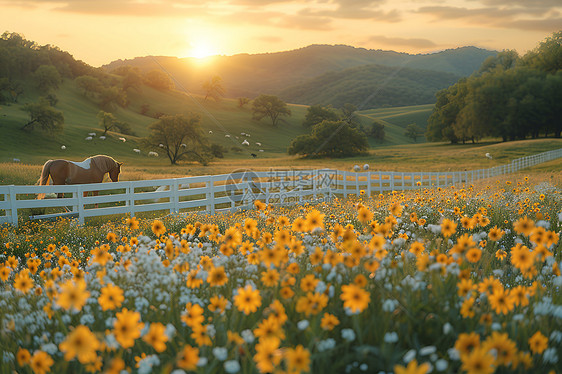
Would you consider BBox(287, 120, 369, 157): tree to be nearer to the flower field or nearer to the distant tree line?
the distant tree line

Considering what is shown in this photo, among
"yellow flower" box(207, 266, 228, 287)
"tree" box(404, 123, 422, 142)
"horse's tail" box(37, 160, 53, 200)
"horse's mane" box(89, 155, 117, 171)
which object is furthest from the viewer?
"tree" box(404, 123, 422, 142)

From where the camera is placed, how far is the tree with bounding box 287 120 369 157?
68812 millimetres

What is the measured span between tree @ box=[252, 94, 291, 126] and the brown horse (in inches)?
3439

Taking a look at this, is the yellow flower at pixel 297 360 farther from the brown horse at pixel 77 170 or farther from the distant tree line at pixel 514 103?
the distant tree line at pixel 514 103

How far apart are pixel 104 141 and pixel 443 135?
5753 centimetres

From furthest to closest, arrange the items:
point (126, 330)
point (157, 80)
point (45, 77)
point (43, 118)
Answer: point (157, 80) → point (45, 77) → point (43, 118) → point (126, 330)

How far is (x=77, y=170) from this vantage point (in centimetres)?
1529

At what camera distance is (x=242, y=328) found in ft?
9.95

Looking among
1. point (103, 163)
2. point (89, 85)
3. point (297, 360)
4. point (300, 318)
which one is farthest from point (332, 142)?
point (297, 360)

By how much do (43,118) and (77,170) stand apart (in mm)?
43393

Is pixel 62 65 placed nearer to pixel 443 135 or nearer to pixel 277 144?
pixel 277 144

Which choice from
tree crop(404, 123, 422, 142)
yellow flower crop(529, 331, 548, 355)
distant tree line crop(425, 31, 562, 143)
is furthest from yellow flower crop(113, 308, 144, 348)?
tree crop(404, 123, 422, 142)

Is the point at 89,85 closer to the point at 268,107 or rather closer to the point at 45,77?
the point at 45,77

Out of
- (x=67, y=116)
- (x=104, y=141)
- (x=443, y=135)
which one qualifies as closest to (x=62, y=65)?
(x=67, y=116)
